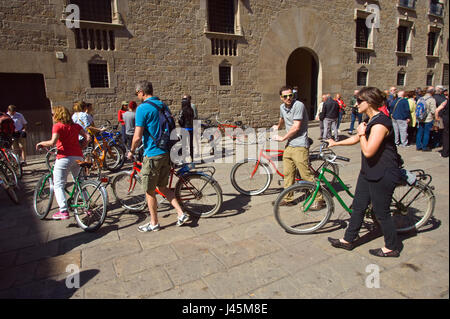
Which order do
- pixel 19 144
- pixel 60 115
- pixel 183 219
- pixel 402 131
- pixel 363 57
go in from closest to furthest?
pixel 183 219 → pixel 60 115 → pixel 19 144 → pixel 402 131 → pixel 363 57

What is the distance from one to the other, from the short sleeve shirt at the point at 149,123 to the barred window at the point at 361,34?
18224mm

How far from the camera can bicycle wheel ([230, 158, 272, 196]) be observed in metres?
5.41

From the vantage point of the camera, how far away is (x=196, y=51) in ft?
40.4

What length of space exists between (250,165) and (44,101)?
8.57 metres

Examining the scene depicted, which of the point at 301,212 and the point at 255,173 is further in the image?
the point at 255,173

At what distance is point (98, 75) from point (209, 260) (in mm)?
9560

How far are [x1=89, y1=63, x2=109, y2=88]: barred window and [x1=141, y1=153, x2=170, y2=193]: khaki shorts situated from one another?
8.21m

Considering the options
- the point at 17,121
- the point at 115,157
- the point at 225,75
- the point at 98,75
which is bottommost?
the point at 115,157

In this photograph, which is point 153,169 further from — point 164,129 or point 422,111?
point 422,111

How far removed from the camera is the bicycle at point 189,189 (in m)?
4.30

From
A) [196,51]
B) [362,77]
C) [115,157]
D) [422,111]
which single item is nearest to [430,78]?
[362,77]

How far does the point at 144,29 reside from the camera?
36.5 feet
